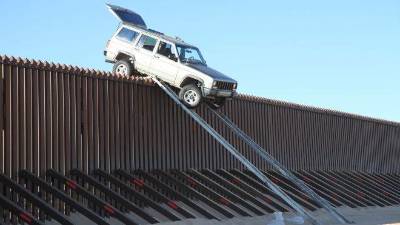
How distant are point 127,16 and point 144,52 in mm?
1588

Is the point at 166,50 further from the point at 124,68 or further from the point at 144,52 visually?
the point at 124,68

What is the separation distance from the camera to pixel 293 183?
2161 centimetres

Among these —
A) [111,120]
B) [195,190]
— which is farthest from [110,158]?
[195,190]

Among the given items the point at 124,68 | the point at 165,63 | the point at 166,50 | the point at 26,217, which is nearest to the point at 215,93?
the point at 165,63

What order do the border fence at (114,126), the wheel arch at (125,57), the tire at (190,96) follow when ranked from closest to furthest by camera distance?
the border fence at (114,126) → the tire at (190,96) → the wheel arch at (125,57)

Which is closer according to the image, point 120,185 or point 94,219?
point 94,219

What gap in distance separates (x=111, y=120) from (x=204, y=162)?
13.9ft

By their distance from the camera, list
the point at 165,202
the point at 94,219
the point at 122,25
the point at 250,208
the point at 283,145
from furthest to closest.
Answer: the point at 283,145 < the point at 122,25 < the point at 250,208 < the point at 165,202 < the point at 94,219

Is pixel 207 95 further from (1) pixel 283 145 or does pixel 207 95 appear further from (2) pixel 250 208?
(1) pixel 283 145

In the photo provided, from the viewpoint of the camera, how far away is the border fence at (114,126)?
13609 mm

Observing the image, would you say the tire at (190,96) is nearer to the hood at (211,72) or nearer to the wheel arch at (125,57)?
the hood at (211,72)

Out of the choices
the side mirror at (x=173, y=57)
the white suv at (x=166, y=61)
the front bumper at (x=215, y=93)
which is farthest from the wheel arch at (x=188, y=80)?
the side mirror at (x=173, y=57)

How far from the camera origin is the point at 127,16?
19.9 metres

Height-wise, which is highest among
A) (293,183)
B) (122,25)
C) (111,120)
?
(122,25)
